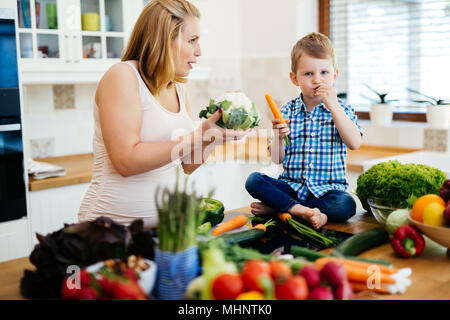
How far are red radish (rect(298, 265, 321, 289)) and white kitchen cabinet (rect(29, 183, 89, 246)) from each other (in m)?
2.15

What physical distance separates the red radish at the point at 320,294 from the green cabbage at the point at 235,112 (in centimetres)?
79

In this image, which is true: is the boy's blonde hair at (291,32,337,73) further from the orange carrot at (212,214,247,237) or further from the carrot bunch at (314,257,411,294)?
the carrot bunch at (314,257,411,294)

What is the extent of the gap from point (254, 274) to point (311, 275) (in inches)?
4.4

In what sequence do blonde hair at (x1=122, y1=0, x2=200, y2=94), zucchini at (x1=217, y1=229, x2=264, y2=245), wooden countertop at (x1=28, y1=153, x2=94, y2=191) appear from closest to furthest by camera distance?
1. zucchini at (x1=217, y1=229, x2=264, y2=245)
2. blonde hair at (x1=122, y1=0, x2=200, y2=94)
3. wooden countertop at (x1=28, y1=153, x2=94, y2=191)

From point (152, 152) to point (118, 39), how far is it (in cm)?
191

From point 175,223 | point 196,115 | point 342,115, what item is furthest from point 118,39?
point 175,223

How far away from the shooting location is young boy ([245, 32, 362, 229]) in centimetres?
192

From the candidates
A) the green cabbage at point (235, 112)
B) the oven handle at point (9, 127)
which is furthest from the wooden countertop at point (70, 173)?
the green cabbage at point (235, 112)

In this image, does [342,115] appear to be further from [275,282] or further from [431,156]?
[431,156]

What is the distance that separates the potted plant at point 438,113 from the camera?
11.0 ft

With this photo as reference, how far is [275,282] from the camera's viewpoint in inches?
36.9

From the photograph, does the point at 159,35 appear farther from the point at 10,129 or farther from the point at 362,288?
the point at 10,129

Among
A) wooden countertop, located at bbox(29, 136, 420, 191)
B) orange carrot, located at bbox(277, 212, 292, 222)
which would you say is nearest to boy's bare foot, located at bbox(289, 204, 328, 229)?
orange carrot, located at bbox(277, 212, 292, 222)

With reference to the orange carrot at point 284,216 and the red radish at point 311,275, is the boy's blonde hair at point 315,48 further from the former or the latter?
the red radish at point 311,275
